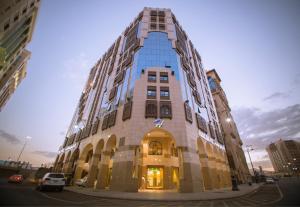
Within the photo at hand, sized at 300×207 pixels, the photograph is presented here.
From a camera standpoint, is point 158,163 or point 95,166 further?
point 95,166

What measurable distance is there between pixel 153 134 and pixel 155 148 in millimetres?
2629

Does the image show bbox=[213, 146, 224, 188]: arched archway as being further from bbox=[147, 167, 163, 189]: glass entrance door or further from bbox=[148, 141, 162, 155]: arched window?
bbox=[148, 141, 162, 155]: arched window

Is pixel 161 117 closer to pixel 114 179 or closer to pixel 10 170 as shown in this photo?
pixel 114 179

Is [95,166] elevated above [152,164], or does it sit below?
Result: below

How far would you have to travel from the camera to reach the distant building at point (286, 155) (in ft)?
444

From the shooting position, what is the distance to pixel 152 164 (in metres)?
25.3

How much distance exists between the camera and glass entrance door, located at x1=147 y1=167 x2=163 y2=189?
982 inches

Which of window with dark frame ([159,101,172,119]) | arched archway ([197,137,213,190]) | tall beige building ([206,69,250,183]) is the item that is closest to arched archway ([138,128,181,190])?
window with dark frame ([159,101,172,119])

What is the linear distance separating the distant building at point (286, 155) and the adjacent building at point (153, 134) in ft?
514

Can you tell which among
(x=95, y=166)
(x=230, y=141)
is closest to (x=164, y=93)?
(x=95, y=166)

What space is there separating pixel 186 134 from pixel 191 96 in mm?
10105

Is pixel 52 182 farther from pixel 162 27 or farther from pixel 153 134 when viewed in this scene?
pixel 162 27

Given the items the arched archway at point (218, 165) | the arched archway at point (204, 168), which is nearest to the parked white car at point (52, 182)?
the arched archway at point (204, 168)

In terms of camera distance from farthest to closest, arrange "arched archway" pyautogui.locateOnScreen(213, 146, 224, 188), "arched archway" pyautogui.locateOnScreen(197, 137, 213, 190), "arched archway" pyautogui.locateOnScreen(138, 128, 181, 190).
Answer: "arched archway" pyautogui.locateOnScreen(213, 146, 224, 188) < "arched archway" pyautogui.locateOnScreen(138, 128, 181, 190) < "arched archway" pyautogui.locateOnScreen(197, 137, 213, 190)
